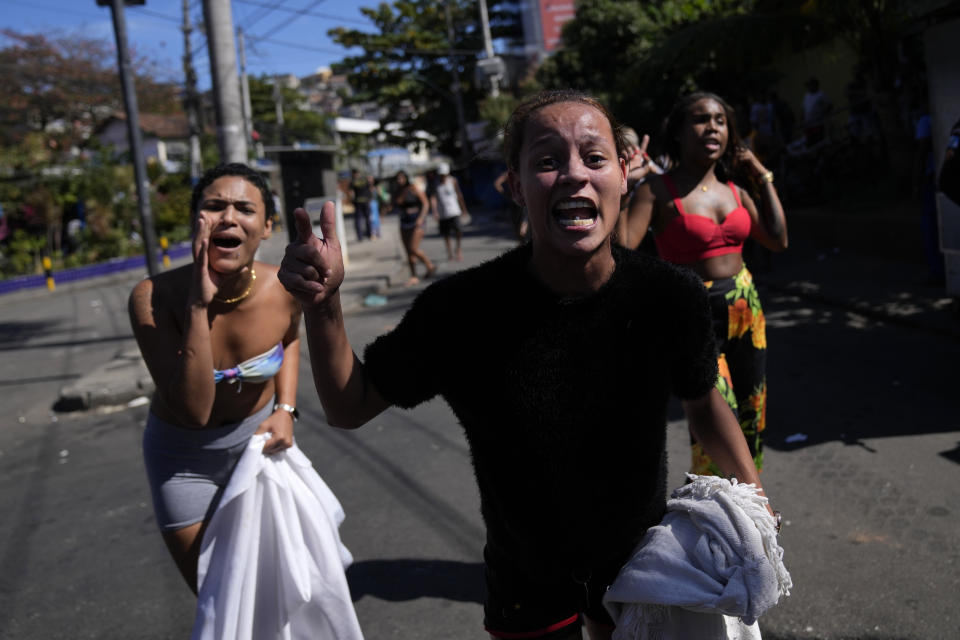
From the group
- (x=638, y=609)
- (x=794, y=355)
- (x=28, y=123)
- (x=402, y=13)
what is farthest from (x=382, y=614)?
(x=402, y=13)

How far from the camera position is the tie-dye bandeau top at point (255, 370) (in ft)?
9.52

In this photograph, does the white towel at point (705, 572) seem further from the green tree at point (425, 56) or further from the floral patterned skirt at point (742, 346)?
the green tree at point (425, 56)

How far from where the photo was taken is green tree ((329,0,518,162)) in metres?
40.2

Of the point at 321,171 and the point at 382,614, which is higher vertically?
the point at 321,171

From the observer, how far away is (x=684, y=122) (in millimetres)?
3777

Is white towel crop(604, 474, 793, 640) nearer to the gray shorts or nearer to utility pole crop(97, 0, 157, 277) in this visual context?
the gray shorts

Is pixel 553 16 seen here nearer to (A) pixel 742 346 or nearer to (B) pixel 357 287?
(B) pixel 357 287

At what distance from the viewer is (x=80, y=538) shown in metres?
5.03

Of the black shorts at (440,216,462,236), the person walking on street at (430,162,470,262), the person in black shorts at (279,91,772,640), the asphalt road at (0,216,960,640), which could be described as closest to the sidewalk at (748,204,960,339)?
the asphalt road at (0,216,960,640)

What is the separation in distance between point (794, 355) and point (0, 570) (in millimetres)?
6086

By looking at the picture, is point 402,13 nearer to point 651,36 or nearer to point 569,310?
point 651,36

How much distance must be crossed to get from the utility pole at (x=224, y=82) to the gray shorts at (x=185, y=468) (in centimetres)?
660

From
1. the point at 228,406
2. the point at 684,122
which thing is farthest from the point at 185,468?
the point at 684,122

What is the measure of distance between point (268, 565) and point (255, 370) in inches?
26.2
